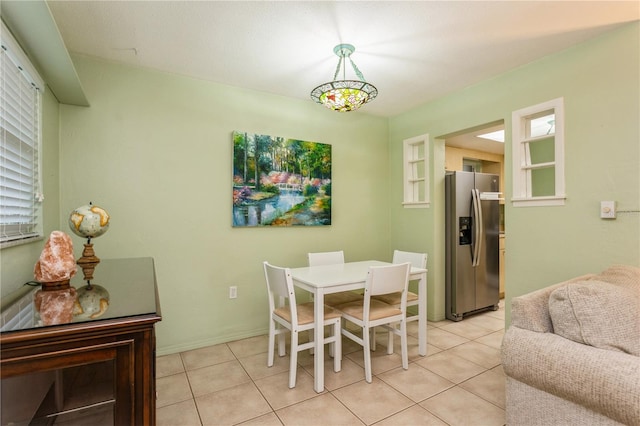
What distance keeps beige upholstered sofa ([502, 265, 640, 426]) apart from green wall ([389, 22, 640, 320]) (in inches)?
30.3

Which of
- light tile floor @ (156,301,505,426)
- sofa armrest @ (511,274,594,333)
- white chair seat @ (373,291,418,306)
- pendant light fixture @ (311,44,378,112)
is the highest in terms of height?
pendant light fixture @ (311,44,378,112)

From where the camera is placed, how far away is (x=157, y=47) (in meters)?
2.45

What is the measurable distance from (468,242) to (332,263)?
170cm

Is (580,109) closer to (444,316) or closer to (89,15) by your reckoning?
(444,316)

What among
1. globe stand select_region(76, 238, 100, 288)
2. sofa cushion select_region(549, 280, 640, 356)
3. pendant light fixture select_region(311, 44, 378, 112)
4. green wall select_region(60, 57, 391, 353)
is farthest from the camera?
green wall select_region(60, 57, 391, 353)

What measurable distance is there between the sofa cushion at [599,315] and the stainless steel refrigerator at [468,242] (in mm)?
2131

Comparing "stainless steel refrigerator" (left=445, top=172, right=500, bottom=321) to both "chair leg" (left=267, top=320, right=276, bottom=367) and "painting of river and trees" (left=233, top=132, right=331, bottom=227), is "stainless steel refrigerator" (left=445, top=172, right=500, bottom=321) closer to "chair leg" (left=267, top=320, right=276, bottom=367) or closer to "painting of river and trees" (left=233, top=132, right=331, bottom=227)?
"painting of river and trees" (left=233, top=132, right=331, bottom=227)

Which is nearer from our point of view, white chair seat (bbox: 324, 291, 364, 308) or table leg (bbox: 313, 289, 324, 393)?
table leg (bbox: 313, 289, 324, 393)

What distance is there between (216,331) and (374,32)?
2.84m

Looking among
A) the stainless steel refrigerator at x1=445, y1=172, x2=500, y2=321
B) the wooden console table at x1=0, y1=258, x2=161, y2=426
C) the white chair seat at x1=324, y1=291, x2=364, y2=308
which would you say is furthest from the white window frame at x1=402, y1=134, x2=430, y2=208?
the wooden console table at x1=0, y1=258, x2=161, y2=426

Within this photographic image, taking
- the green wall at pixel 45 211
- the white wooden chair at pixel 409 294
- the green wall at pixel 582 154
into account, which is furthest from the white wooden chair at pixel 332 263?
the green wall at pixel 45 211

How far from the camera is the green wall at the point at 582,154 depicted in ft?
7.23

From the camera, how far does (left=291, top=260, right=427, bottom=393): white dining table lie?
7.30 ft

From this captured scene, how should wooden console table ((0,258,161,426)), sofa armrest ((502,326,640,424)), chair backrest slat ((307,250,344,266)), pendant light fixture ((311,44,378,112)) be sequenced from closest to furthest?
wooden console table ((0,258,161,426)), sofa armrest ((502,326,640,424)), pendant light fixture ((311,44,378,112)), chair backrest slat ((307,250,344,266))
